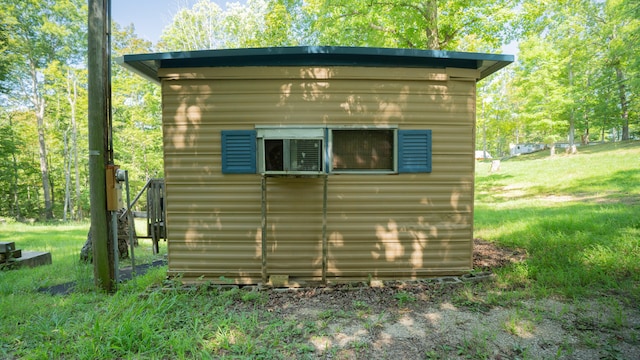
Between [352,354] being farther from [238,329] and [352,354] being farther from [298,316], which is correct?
[238,329]

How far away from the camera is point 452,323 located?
336 cm

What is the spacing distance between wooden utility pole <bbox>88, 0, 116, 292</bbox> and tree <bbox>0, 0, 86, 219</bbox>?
18.7 metres

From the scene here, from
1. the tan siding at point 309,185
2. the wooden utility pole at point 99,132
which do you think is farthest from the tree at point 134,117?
the tan siding at point 309,185

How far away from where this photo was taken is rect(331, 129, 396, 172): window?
4.66 meters

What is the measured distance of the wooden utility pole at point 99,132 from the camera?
4051mm

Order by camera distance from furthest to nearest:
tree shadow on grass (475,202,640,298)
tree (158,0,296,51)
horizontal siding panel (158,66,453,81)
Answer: tree (158,0,296,51) < horizontal siding panel (158,66,453,81) < tree shadow on grass (475,202,640,298)

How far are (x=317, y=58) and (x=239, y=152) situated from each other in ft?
5.89

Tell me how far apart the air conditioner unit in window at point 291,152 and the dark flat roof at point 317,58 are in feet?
3.58

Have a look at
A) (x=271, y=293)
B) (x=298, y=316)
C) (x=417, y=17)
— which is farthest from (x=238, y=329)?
(x=417, y=17)

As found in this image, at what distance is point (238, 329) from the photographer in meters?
3.18

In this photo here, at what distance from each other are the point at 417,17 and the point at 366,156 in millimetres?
7116

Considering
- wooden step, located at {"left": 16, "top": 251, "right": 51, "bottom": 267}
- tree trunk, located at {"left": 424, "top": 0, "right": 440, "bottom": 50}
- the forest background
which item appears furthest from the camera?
the forest background

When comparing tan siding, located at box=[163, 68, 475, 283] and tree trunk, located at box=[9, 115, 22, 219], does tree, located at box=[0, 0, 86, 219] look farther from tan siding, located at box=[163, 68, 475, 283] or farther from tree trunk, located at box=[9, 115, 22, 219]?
tan siding, located at box=[163, 68, 475, 283]

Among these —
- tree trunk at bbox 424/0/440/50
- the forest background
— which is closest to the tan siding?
tree trunk at bbox 424/0/440/50
